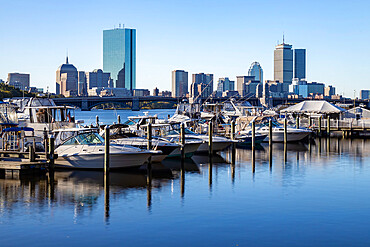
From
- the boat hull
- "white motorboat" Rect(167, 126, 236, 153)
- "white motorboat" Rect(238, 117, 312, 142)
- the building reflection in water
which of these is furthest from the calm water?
"white motorboat" Rect(238, 117, 312, 142)

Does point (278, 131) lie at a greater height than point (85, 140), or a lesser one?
lesser

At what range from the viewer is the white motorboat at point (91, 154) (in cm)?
3525

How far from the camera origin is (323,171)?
3938 centimetres

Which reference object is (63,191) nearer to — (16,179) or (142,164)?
(16,179)

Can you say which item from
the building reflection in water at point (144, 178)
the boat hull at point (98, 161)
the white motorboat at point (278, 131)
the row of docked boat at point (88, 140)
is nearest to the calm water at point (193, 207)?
the building reflection in water at point (144, 178)

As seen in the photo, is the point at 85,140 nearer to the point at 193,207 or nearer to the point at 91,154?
the point at 91,154

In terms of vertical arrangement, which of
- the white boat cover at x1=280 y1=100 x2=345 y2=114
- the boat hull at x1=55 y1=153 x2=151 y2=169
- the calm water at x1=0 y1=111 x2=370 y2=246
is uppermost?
the white boat cover at x1=280 y1=100 x2=345 y2=114

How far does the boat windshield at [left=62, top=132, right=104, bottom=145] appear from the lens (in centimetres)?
3572

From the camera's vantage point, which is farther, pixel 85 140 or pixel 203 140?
pixel 203 140

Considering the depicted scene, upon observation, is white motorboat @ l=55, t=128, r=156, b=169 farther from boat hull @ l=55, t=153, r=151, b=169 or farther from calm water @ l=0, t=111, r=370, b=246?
calm water @ l=0, t=111, r=370, b=246

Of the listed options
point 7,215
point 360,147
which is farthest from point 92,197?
point 360,147

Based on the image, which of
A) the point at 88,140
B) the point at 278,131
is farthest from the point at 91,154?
the point at 278,131

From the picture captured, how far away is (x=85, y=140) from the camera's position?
3581 cm

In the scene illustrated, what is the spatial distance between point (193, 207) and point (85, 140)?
39.1 ft
